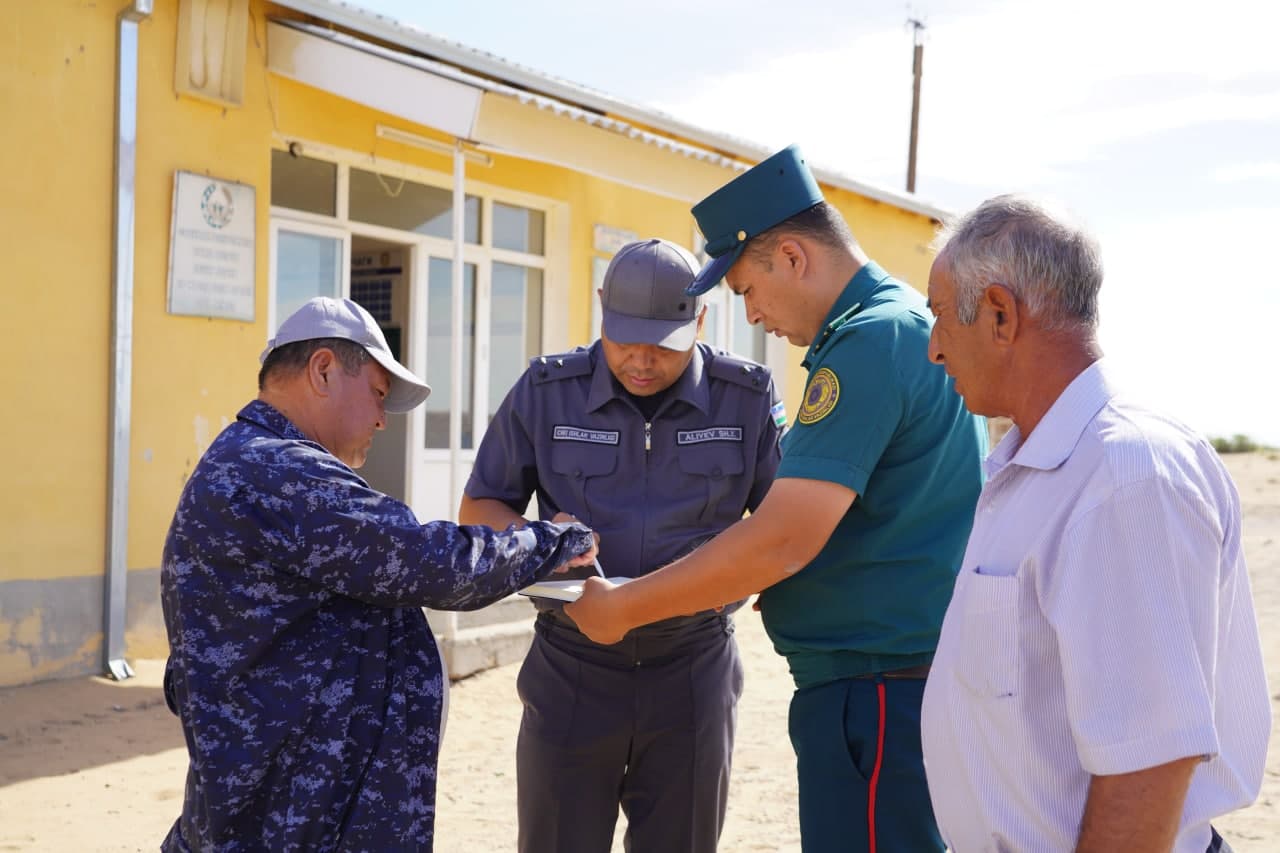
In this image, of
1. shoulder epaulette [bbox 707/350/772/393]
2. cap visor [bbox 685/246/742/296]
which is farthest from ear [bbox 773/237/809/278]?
shoulder epaulette [bbox 707/350/772/393]

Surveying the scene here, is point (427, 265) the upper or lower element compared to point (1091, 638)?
upper

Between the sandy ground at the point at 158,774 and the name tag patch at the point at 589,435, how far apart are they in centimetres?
230

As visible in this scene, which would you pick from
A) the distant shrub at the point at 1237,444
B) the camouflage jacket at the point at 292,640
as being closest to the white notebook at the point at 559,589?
the camouflage jacket at the point at 292,640

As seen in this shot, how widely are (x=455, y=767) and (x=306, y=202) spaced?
397 centimetres

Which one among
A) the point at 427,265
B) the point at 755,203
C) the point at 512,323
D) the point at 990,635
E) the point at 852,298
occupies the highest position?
the point at 427,265

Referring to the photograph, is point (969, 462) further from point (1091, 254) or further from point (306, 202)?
point (306, 202)

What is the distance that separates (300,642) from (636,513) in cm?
106

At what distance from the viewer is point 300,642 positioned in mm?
2064

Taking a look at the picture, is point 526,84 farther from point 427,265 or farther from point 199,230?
point 199,230

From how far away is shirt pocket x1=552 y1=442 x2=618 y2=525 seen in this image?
296 centimetres

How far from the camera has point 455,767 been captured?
5.65 m

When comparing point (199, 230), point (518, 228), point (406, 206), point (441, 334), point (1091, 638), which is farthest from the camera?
point (518, 228)

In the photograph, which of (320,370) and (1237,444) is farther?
(1237,444)

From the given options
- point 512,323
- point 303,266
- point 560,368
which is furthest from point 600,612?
point 512,323
